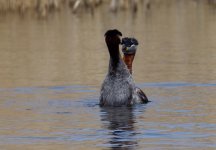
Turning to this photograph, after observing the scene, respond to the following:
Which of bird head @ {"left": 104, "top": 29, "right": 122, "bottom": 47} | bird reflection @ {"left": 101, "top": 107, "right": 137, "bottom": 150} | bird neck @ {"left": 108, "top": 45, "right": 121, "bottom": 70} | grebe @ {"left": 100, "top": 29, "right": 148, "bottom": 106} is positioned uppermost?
bird head @ {"left": 104, "top": 29, "right": 122, "bottom": 47}

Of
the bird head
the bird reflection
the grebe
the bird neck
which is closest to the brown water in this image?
the bird reflection

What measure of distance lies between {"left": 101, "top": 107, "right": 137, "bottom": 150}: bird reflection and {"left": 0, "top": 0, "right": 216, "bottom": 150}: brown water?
0.4 inches

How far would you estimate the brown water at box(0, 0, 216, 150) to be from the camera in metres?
10.5

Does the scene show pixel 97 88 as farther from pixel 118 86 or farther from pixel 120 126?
pixel 120 126

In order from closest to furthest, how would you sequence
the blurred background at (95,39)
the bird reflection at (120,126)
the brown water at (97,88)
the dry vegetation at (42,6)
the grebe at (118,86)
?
1. the bird reflection at (120,126)
2. the brown water at (97,88)
3. the grebe at (118,86)
4. the blurred background at (95,39)
5. the dry vegetation at (42,6)

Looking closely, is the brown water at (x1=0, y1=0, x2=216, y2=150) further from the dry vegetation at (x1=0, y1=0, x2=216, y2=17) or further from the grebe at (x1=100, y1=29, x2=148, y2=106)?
the dry vegetation at (x1=0, y1=0, x2=216, y2=17)

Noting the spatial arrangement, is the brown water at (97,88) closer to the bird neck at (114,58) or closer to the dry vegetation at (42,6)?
the bird neck at (114,58)

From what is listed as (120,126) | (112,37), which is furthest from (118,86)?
(120,126)

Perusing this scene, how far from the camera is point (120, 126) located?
11.4 m

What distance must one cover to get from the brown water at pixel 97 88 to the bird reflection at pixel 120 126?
0.04 feet

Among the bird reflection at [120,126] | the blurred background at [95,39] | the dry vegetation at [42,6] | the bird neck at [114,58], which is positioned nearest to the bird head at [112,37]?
the bird neck at [114,58]

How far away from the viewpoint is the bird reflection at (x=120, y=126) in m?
10.0

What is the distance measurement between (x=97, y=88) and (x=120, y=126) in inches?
150

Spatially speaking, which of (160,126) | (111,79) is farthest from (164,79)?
(160,126)
